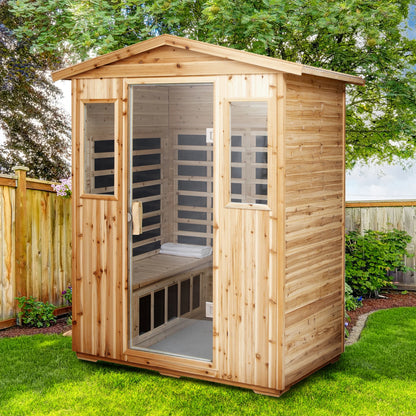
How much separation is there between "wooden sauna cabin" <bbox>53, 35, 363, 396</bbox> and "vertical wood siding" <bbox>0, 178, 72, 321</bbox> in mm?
1274

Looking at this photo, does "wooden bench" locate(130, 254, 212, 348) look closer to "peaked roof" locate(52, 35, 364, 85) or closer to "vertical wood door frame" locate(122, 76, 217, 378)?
"vertical wood door frame" locate(122, 76, 217, 378)

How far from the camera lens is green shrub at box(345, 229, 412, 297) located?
8383 mm

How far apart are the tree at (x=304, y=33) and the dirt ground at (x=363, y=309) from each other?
74.7 inches

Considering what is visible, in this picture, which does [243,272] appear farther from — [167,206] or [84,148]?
[167,206]

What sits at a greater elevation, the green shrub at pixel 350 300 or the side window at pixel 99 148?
the side window at pixel 99 148

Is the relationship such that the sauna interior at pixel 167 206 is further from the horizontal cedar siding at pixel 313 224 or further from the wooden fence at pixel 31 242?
the wooden fence at pixel 31 242

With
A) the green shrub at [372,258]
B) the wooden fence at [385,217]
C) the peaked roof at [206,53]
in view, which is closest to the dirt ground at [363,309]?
the green shrub at [372,258]

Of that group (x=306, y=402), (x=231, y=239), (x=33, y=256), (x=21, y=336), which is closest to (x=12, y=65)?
(x=33, y=256)

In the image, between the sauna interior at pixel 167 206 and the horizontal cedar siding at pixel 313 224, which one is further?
the sauna interior at pixel 167 206

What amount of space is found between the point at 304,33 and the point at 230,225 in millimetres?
3431

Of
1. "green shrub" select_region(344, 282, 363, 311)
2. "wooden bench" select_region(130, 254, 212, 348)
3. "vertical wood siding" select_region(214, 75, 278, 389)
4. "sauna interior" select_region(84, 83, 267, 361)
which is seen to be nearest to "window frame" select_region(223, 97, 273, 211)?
"vertical wood siding" select_region(214, 75, 278, 389)

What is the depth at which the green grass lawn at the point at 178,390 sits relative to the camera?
4.93 m

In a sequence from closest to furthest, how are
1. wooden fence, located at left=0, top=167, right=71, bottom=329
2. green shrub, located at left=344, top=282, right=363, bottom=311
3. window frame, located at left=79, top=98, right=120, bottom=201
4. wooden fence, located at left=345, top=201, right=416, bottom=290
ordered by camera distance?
→ window frame, located at left=79, top=98, right=120, bottom=201, wooden fence, located at left=0, top=167, right=71, bottom=329, green shrub, located at left=344, top=282, right=363, bottom=311, wooden fence, located at left=345, top=201, right=416, bottom=290

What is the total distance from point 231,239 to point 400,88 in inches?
135
